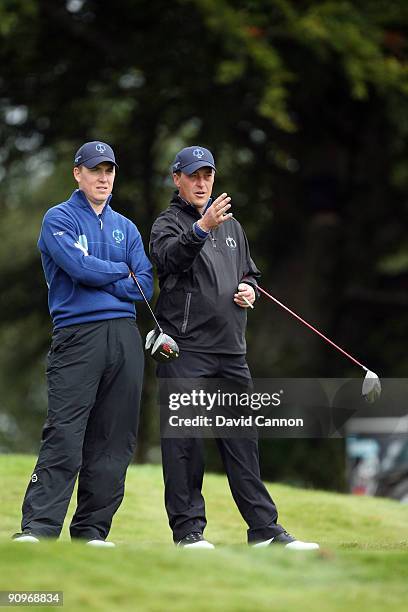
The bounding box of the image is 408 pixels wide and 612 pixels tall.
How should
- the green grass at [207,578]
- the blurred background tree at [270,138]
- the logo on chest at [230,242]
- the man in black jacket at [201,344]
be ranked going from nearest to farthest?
the green grass at [207,578] < the man in black jacket at [201,344] < the logo on chest at [230,242] < the blurred background tree at [270,138]

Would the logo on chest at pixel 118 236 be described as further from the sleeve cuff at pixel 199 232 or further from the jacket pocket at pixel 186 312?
the sleeve cuff at pixel 199 232

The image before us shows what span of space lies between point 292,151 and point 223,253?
11128 millimetres

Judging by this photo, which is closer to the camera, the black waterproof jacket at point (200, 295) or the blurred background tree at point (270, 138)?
the black waterproof jacket at point (200, 295)

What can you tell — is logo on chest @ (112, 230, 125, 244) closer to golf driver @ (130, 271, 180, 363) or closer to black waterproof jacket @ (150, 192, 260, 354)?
black waterproof jacket @ (150, 192, 260, 354)

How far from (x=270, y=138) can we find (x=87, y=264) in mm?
11390

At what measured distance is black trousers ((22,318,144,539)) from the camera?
21.0 feet

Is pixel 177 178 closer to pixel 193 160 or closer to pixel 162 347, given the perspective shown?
pixel 193 160

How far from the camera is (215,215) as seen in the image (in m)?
6.25

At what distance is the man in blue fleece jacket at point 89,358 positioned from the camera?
253 inches

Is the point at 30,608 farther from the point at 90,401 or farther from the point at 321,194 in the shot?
the point at 321,194

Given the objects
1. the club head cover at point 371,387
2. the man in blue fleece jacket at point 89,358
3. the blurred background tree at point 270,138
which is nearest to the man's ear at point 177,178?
the man in blue fleece jacket at point 89,358

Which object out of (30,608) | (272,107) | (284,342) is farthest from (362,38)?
(30,608)

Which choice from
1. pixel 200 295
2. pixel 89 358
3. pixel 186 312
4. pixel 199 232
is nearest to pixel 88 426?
pixel 89 358

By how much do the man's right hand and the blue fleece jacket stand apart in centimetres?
55
